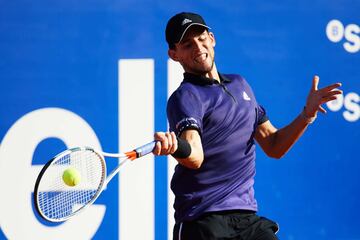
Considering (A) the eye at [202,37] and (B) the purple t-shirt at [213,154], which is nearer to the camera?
(B) the purple t-shirt at [213,154]

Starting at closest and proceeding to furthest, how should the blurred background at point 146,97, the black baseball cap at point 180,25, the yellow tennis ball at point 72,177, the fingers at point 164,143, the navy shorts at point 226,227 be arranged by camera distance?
the fingers at point 164,143 < the yellow tennis ball at point 72,177 < the navy shorts at point 226,227 < the black baseball cap at point 180,25 < the blurred background at point 146,97

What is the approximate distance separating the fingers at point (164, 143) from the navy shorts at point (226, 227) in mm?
436

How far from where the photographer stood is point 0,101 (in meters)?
4.63

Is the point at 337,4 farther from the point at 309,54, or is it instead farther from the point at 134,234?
the point at 134,234

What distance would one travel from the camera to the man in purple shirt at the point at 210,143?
352 cm

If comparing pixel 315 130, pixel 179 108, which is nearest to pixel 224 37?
pixel 315 130

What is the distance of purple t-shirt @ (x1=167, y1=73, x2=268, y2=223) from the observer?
11.7 feet

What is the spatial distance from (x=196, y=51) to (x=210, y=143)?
406mm

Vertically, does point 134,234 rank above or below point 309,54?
below

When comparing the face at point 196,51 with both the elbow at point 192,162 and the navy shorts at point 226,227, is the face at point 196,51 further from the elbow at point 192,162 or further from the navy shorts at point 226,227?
the navy shorts at point 226,227

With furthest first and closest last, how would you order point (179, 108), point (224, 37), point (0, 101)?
1. point (224, 37)
2. point (0, 101)
3. point (179, 108)

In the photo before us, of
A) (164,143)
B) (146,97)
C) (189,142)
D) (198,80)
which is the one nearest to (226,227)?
(189,142)

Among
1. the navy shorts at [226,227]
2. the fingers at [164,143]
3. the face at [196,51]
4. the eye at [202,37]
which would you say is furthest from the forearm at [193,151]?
the eye at [202,37]

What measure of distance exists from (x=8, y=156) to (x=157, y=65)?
94 cm
